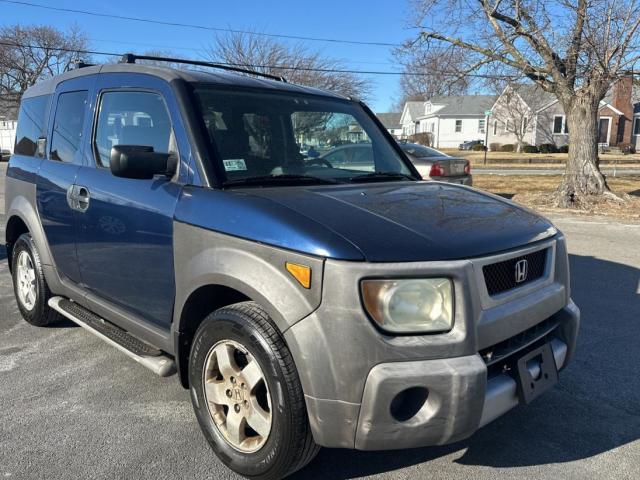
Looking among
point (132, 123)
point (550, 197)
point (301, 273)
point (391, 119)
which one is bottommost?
point (550, 197)

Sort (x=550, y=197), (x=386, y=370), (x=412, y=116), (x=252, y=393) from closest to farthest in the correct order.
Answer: (x=386, y=370), (x=252, y=393), (x=550, y=197), (x=412, y=116)

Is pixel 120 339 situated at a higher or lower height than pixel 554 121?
lower

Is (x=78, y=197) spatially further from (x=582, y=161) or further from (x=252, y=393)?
(x=582, y=161)

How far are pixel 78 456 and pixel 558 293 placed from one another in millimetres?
2643

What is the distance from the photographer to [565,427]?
10.3 feet

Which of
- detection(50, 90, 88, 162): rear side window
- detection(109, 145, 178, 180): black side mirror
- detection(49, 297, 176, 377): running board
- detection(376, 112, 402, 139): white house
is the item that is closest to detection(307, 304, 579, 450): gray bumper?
detection(49, 297, 176, 377): running board

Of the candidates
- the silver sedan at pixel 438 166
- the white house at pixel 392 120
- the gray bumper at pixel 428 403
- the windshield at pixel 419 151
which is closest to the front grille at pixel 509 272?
the gray bumper at pixel 428 403

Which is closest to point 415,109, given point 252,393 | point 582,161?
point 582,161

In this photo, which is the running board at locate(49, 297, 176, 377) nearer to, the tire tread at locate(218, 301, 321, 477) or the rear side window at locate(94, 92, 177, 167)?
the tire tread at locate(218, 301, 321, 477)

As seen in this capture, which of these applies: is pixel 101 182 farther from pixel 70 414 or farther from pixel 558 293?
pixel 558 293

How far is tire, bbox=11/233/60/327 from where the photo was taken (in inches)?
172

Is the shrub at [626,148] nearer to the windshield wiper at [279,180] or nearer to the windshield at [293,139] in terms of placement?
the windshield at [293,139]

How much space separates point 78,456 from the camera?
9.26 feet

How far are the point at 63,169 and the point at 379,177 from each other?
2261 mm
